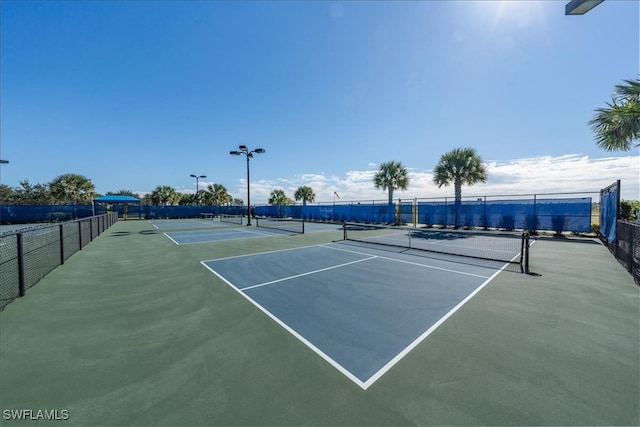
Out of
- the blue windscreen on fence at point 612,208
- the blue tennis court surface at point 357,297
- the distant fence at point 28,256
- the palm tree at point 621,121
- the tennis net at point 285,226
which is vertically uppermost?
the palm tree at point 621,121

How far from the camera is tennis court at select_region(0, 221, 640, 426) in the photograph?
250 cm

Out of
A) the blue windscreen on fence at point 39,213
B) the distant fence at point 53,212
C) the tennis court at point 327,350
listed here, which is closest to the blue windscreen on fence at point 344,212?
the tennis court at point 327,350

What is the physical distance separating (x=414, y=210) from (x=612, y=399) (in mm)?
23006

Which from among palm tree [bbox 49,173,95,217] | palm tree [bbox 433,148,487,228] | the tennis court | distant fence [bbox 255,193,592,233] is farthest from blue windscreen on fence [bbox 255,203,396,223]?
palm tree [bbox 49,173,95,217]

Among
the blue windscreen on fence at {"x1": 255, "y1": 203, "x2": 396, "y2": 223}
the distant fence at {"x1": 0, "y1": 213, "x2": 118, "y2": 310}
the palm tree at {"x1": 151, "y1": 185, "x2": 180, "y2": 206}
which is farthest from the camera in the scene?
the palm tree at {"x1": 151, "y1": 185, "x2": 180, "y2": 206}

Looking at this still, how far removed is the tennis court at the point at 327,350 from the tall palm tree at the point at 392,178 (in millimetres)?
22850

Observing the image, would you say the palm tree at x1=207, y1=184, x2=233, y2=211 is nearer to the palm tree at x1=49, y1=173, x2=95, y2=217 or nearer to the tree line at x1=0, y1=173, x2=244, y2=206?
the tree line at x1=0, y1=173, x2=244, y2=206

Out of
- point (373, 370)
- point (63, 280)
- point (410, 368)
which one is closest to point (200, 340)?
point (373, 370)

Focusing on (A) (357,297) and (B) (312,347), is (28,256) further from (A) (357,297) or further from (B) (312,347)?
(A) (357,297)

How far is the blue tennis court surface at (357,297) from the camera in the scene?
3611 mm

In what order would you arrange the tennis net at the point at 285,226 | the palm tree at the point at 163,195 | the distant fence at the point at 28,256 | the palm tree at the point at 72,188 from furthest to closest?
1. the palm tree at the point at 163,195
2. the palm tree at the point at 72,188
3. the tennis net at the point at 285,226
4. the distant fence at the point at 28,256

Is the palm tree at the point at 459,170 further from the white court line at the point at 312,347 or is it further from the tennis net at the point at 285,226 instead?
the white court line at the point at 312,347

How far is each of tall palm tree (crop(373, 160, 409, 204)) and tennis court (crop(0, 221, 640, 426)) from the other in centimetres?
2285

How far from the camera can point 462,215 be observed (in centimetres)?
2186
